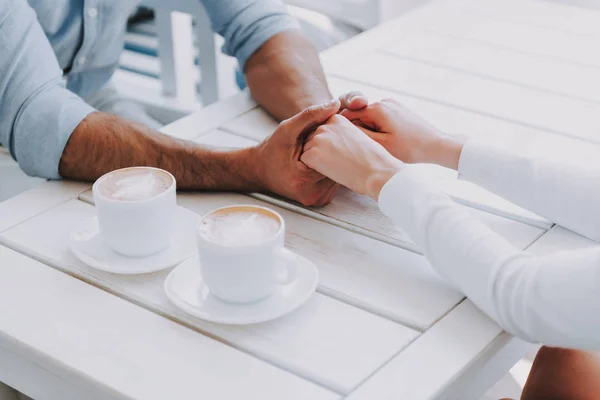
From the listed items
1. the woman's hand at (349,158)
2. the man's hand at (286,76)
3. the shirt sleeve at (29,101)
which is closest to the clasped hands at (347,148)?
the woman's hand at (349,158)

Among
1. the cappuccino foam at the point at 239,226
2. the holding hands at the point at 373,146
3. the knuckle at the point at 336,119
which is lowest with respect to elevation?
the holding hands at the point at 373,146

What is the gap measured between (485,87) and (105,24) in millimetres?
809

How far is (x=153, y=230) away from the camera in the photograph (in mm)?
921

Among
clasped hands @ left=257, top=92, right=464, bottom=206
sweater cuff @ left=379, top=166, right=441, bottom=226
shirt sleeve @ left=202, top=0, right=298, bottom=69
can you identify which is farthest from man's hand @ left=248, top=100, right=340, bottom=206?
shirt sleeve @ left=202, top=0, right=298, bottom=69

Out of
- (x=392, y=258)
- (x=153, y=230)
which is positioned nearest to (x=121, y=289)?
(x=153, y=230)

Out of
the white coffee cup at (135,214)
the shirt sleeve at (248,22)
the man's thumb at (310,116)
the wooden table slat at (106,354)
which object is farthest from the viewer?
the shirt sleeve at (248,22)

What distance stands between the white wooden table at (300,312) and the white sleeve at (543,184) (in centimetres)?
2

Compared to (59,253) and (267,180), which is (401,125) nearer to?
(267,180)

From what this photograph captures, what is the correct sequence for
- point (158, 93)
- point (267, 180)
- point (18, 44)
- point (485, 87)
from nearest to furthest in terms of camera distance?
point (267, 180), point (18, 44), point (485, 87), point (158, 93)

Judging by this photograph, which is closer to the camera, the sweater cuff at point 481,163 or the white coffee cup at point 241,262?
the white coffee cup at point 241,262

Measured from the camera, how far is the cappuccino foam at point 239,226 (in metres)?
0.84

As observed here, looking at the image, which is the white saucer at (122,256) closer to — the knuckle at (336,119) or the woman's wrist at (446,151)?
the knuckle at (336,119)

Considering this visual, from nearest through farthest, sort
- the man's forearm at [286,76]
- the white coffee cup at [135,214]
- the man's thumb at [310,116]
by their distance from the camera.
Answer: the white coffee cup at [135,214]
the man's thumb at [310,116]
the man's forearm at [286,76]

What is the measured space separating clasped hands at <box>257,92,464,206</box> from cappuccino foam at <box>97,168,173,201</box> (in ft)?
0.61
